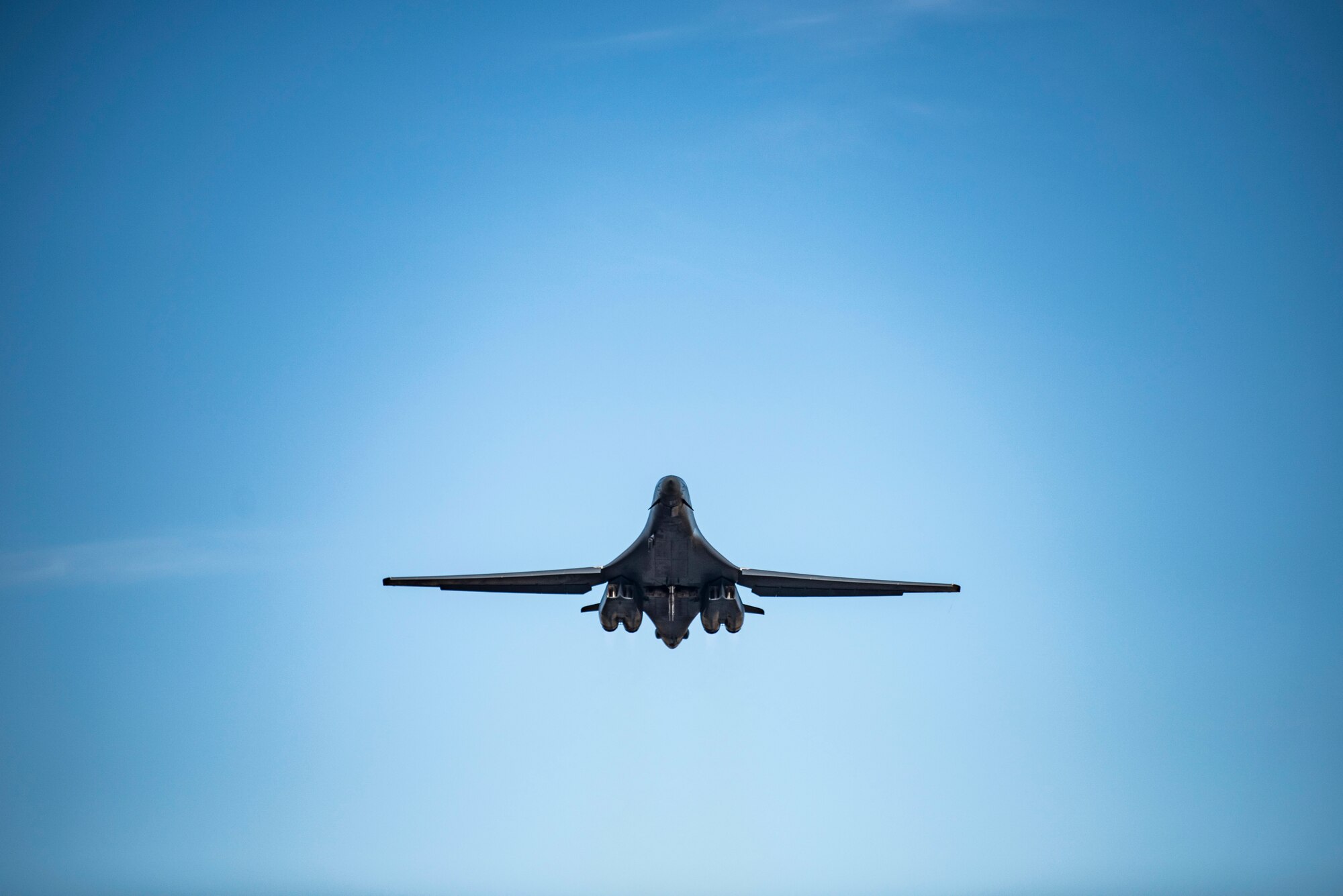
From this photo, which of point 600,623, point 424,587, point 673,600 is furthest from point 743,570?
point 424,587

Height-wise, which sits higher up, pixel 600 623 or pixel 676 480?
pixel 676 480

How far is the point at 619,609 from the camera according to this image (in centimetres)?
4853

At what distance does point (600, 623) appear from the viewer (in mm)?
48844

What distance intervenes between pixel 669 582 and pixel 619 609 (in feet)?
8.19

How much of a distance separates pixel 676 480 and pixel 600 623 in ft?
22.6

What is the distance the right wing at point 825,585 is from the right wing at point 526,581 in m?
6.54

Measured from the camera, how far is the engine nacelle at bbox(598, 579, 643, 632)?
159ft

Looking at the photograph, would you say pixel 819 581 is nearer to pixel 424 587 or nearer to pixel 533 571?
pixel 533 571

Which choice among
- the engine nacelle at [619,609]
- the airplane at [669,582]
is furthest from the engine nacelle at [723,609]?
the engine nacelle at [619,609]

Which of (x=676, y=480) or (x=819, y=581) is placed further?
(x=819, y=581)

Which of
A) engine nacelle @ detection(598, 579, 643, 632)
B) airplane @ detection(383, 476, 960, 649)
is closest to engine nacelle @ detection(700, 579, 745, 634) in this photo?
airplane @ detection(383, 476, 960, 649)

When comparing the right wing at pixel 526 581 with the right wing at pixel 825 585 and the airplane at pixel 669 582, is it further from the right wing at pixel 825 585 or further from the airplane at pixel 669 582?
the right wing at pixel 825 585

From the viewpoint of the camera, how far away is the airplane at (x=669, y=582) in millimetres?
47750

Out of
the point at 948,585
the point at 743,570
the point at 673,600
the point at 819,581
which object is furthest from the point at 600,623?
the point at 948,585
